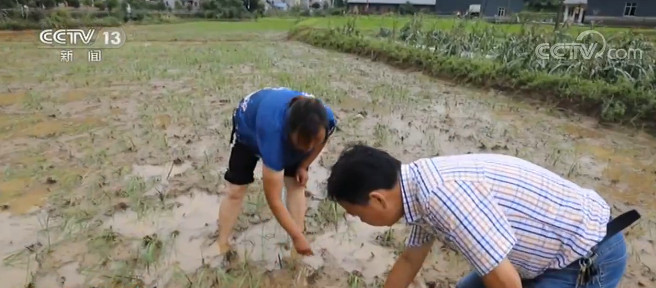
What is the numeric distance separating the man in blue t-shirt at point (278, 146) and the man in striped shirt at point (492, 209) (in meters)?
0.62

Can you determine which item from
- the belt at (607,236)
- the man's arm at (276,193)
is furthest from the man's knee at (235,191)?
the belt at (607,236)

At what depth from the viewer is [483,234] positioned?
3.79 feet

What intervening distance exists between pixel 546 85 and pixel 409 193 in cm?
606

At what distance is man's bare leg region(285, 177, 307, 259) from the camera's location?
2.58m

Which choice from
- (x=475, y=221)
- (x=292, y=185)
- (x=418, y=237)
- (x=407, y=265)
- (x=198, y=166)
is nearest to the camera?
(x=475, y=221)

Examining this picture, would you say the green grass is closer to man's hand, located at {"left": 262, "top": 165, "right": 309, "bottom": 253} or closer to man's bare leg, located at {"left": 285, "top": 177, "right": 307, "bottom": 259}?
man's bare leg, located at {"left": 285, "top": 177, "right": 307, "bottom": 259}

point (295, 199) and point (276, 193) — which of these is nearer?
point (276, 193)

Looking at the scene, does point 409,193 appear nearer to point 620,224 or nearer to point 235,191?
point 620,224

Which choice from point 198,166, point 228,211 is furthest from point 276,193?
point 198,166

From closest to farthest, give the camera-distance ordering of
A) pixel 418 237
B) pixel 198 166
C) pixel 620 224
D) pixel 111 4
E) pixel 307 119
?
pixel 620 224 → pixel 418 237 → pixel 307 119 → pixel 198 166 → pixel 111 4

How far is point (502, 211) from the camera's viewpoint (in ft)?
3.98

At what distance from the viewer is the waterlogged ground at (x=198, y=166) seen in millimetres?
2520

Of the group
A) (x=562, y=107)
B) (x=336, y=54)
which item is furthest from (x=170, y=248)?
(x=336, y=54)

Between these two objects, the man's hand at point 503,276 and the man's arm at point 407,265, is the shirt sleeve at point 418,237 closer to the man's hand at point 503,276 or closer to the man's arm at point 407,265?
the man's arm at point 407,265
